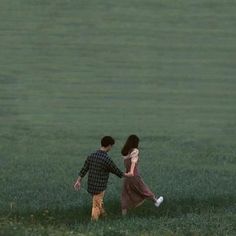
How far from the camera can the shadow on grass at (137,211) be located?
18062 mm

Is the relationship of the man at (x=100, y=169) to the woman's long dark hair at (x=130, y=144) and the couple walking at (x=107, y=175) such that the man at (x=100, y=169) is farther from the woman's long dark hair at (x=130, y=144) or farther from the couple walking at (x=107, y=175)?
the woman's long dark hair at (x=130, y=144)

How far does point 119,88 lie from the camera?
3572 cm

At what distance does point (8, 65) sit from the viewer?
121 feet

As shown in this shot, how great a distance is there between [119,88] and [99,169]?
18349 millimetres

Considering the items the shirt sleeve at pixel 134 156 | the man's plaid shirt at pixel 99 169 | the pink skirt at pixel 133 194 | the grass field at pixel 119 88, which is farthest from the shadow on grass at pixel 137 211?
the grass field at pixel 119 88

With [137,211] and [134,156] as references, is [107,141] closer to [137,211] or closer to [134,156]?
[134,156]

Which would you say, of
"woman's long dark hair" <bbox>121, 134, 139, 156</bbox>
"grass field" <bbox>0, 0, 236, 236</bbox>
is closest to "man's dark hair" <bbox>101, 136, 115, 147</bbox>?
"woman's long dark hair" <bbox>121, 134, 139, 156</bbox>

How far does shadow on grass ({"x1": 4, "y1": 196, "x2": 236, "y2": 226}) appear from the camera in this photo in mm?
18062

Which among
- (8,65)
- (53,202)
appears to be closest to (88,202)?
(53,202)

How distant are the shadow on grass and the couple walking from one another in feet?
0.96

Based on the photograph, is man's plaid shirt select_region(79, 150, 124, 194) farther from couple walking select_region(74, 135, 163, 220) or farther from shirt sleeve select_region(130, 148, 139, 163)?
shirt sleeve select_region(130, 148, 139, 163)

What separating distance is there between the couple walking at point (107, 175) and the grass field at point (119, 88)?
3.96 m

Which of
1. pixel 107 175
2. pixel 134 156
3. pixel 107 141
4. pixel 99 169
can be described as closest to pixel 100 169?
pixel 99 169

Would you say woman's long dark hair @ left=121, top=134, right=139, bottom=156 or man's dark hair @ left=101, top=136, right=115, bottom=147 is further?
woman's long dark hair @ left=121, top=134, right=139, bottom=156
